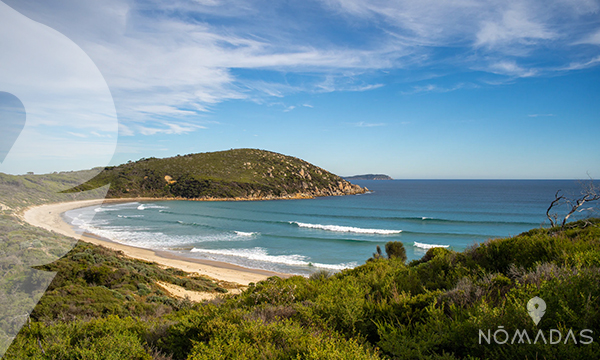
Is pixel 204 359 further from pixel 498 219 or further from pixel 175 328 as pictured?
pixel 498 219

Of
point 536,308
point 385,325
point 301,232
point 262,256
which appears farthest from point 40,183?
point 301,232

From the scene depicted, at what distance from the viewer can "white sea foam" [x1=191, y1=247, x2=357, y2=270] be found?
21.7 metres

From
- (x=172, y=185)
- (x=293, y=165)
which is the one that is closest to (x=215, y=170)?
(x=172, y=185)

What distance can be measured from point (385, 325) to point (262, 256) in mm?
21604

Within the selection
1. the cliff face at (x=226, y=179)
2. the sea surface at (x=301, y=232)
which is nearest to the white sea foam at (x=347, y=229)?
the sea surface at (x=301, y=232)

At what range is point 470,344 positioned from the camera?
9.37 feet

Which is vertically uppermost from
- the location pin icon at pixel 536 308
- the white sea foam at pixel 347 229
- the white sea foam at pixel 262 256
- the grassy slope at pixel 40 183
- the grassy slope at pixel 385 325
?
the grassy slope at pixel 40 183

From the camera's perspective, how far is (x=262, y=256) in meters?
24.4

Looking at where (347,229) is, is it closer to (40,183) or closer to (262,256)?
(262,256)

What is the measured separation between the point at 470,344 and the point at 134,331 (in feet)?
14.6

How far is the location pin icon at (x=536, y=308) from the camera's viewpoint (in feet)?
9.09

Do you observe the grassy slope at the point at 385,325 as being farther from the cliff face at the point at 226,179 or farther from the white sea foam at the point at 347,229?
the cliff face at the point at 226,179

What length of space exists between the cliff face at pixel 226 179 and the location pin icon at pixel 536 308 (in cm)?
7398

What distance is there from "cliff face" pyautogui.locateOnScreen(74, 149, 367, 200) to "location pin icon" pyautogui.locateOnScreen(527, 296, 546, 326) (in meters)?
74.0
